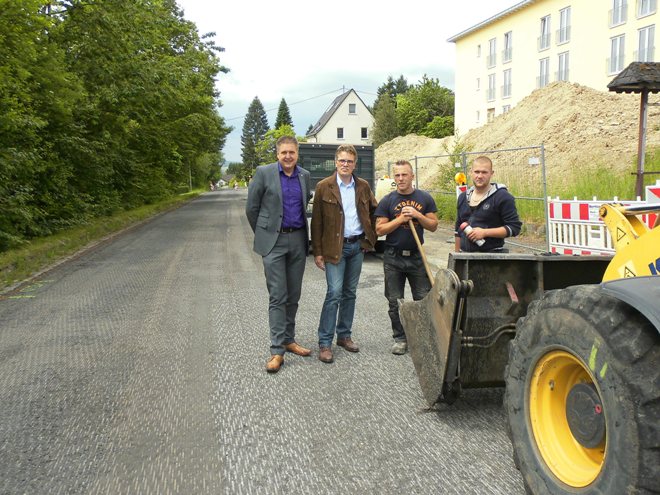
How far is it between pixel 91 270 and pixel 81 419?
681cm

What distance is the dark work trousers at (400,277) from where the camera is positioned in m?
5.04

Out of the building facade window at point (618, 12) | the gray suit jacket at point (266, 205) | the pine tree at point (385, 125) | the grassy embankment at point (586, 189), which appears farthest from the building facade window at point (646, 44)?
the pine tree at point (385, 125)

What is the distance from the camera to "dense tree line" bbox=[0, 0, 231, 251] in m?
10.5

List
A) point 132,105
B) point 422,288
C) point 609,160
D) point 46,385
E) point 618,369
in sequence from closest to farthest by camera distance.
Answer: point 618,369, point 46,385, point 422,288, point 609,160, point 132,105

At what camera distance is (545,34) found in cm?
3838

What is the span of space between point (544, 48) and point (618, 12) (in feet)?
21.5

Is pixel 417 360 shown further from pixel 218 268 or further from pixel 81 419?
pixel 218 268

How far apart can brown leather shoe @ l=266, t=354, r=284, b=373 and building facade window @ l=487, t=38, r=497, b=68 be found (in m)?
44.4

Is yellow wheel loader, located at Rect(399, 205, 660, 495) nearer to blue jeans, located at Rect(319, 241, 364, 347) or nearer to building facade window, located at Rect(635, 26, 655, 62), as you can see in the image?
blue jeans, located at Rect(319, 241, 364, 347)

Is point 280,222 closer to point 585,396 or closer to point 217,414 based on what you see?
point 217,414

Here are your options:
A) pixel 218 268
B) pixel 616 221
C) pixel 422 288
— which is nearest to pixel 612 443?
pixel 616 221

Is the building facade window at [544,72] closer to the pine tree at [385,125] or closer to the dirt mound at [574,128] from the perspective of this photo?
the dirt mound at [574,128]

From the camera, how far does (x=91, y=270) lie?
32.8ft

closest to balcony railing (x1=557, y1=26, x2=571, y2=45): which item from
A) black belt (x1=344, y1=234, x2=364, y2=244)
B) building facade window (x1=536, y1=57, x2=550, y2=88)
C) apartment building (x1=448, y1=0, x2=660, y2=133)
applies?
apartment building (x1=448, y1=0, x2=660, y2=133)
